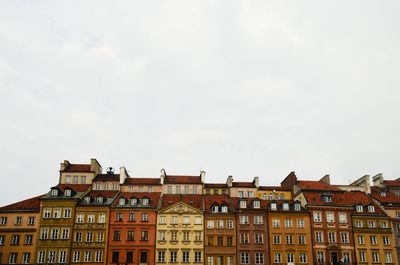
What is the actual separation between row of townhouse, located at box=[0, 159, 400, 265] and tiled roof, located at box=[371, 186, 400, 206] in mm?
475

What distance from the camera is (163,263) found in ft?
205

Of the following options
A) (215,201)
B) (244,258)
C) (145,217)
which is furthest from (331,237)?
(145,217)

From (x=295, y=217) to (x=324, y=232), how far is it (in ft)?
16.5

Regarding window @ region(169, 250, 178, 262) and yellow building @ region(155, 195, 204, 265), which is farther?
yellow building @ region(155, 195, 204, 265)

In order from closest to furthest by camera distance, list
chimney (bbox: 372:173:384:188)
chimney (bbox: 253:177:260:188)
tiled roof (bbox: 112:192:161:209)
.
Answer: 1. tiled roof (bbox: 112:192:161:209)
2. chimney (bbox: 253:177:260:188)
3. chimney (bbox: 372:173:384:188)

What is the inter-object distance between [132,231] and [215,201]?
14672 mm

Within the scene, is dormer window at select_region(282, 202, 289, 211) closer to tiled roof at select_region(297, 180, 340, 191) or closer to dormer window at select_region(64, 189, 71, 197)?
tiled roof at select_region(297, 180, 340, 191)

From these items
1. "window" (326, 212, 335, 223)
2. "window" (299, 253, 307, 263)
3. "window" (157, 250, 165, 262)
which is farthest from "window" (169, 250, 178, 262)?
"window" (326, 212, 335, 223)

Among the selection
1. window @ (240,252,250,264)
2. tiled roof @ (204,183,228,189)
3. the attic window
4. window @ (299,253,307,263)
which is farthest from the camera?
tiled roof @ (204,183,228,189)

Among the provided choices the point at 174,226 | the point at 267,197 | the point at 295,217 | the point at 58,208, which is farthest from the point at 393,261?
the point at 58,208

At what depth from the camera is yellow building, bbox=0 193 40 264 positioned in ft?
200

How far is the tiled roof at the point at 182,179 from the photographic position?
73.9 meters

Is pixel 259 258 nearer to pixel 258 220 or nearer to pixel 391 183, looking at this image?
pixel 258 220

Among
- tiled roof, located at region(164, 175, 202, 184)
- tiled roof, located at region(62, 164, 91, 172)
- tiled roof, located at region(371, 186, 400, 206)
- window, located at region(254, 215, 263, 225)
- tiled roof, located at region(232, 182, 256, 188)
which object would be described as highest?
tiled roof, located at region(62, 164, 91, 172)
